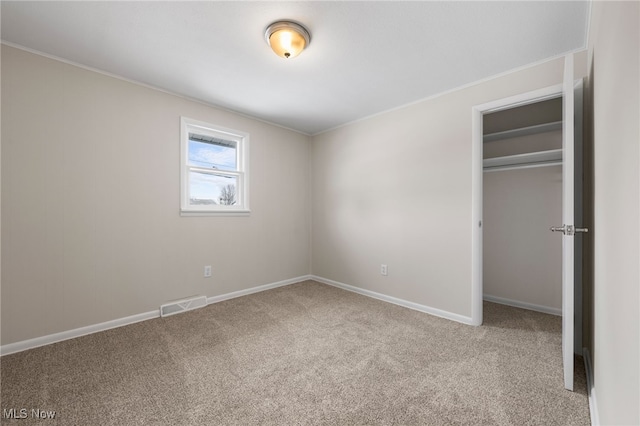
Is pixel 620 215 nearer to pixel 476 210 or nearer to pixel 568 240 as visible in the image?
pixel 568 240

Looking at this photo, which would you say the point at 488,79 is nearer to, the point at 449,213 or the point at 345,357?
the point at 449,213

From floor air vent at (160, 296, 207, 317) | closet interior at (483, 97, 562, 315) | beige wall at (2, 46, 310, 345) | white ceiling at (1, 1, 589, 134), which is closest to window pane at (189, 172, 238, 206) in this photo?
beige wall at (2, 46, 310, 345)

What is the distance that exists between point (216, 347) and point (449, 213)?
2.54m

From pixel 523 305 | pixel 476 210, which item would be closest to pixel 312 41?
pixel 476 210

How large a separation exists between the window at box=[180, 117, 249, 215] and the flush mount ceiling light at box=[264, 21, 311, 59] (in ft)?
5.43

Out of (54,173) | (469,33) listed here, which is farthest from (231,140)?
(469,33)

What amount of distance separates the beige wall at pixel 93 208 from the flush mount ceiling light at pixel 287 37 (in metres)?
1.65

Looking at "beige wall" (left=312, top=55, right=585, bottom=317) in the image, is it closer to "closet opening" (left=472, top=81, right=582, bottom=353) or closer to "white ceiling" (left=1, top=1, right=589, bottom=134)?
"closet opening" (left=472, top=81, right=582, bottom=353)

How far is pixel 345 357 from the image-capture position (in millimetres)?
2074

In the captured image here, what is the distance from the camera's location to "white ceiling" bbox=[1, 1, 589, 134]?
176 centimetres

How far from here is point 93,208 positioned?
2504 mm

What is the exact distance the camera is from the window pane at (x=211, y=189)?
329cm

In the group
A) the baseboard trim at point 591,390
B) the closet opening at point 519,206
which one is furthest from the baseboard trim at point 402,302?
the baseboard trim at point 591,390

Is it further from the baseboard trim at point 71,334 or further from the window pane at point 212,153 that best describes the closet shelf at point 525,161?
the baseboard trim at point 71,334
